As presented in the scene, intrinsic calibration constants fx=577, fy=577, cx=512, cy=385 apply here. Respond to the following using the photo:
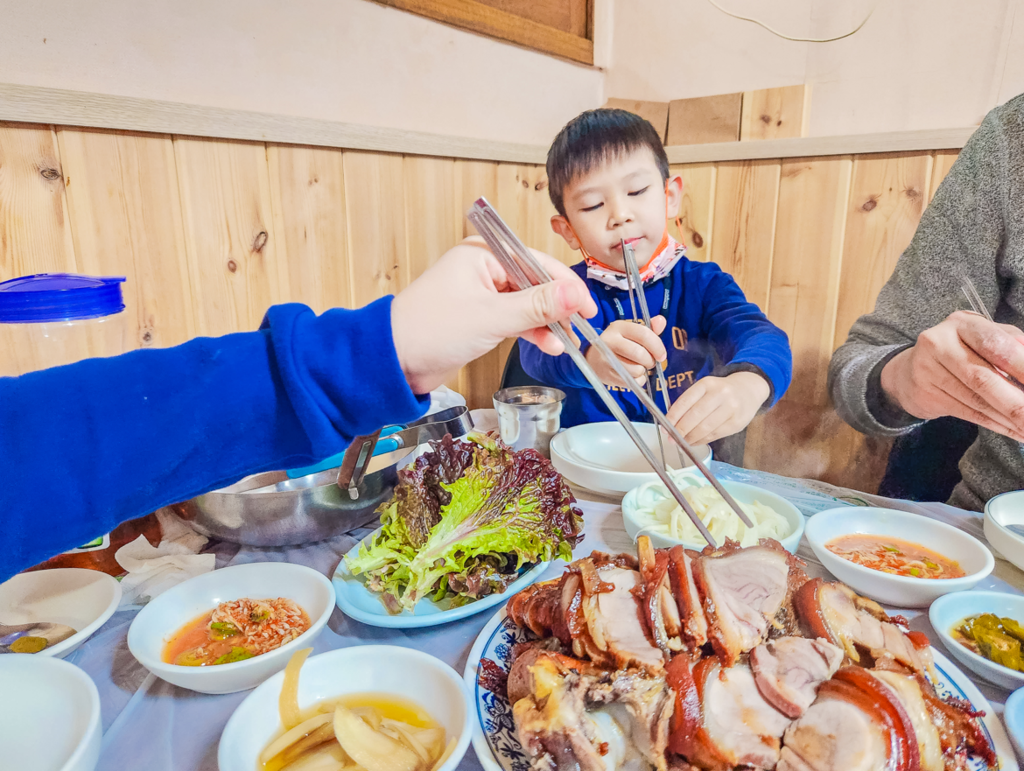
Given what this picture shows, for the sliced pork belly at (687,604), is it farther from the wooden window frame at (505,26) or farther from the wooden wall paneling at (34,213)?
the wooden window frame at (505,26)

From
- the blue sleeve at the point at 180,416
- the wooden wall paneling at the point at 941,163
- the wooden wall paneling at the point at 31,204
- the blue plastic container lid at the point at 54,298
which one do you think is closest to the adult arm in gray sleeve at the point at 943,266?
the wooden wall paneling at the point at 941,163

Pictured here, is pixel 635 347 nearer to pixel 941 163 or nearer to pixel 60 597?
pixel 60 597

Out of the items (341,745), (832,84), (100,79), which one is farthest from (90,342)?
(832,84)

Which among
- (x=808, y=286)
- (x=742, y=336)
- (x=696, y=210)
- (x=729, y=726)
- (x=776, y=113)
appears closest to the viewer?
(x=729, y=726)

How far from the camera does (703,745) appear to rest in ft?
1.61

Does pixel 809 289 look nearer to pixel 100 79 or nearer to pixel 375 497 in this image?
pixel 375 497

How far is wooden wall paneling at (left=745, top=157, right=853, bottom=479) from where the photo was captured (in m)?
1.64

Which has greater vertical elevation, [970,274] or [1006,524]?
[970,274]

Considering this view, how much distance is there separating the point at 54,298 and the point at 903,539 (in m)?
1.38

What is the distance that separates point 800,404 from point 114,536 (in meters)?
1.79

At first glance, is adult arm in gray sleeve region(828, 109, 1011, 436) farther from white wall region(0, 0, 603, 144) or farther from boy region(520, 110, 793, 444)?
white wall region(0, 0, 603, 144)

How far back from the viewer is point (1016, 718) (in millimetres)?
522

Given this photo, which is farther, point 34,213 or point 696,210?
point 696,210

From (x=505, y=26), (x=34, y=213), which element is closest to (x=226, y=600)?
(x=34, y=213)
